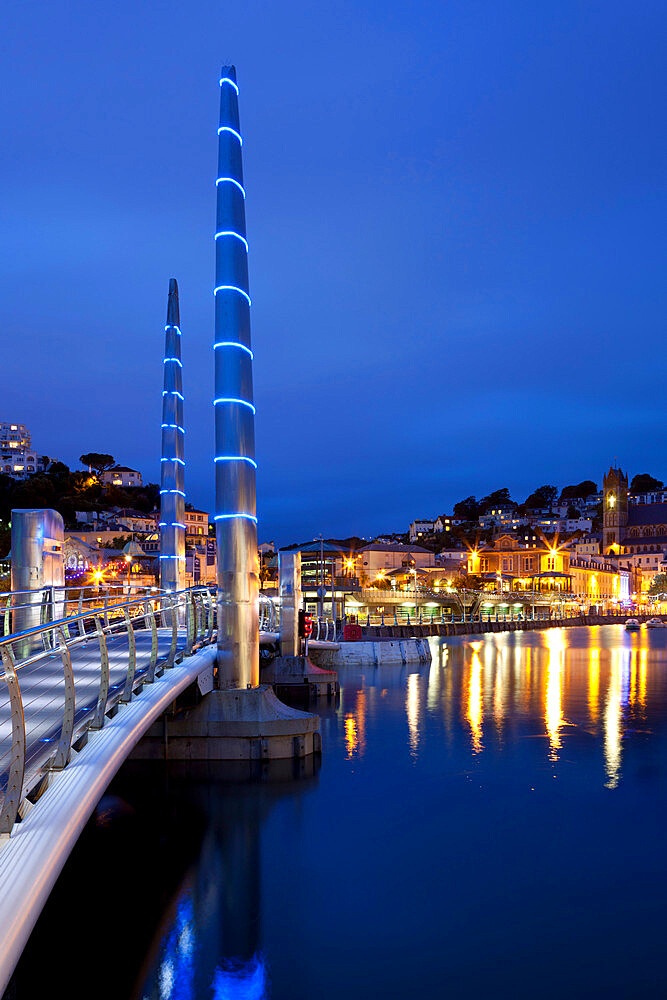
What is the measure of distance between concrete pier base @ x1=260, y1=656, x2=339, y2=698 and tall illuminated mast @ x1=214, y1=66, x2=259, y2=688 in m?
14.5

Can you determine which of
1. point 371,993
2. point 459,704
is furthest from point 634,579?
point 371,993

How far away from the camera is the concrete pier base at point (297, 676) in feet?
108

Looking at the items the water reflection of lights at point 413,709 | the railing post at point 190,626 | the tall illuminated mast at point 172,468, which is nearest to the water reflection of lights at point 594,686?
the water reflection of lights at point 413,709

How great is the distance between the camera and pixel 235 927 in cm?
1092

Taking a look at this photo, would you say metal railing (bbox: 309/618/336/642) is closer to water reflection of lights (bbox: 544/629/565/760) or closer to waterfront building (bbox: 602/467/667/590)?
water reflection of lights (bbox: 544/629/565/760)

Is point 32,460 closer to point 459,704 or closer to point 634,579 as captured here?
point 634,579

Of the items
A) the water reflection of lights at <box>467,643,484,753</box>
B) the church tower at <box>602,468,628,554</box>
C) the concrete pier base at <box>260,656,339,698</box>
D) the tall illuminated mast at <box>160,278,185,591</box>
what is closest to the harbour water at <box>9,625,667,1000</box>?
the water reflection of lights at <box>467,643,484,753</box>

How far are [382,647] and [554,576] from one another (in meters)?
103

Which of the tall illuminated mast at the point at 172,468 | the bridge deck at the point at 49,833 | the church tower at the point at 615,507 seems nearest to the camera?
the bridge deck at the point at 49,833

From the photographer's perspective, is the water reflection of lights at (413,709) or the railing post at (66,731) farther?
the water reflection of lights at (413,709)

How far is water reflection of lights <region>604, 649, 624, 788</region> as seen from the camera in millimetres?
20639

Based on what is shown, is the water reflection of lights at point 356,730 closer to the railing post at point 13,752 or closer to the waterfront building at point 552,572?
the railing post at point 13,752

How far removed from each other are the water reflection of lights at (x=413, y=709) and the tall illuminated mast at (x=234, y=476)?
7.13m

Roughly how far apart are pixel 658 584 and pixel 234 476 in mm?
156697
